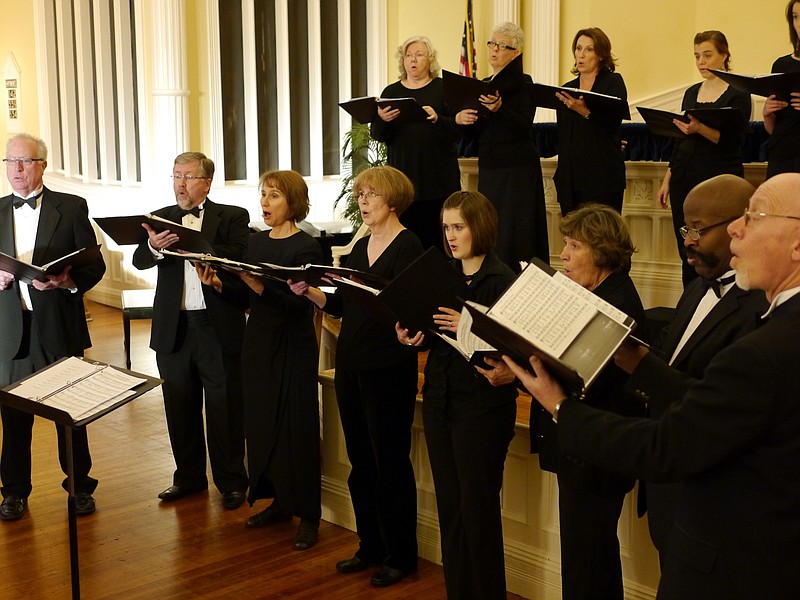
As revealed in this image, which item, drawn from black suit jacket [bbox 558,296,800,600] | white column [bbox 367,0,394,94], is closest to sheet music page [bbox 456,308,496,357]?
black suit jacket [bbox 558,296,800,600]

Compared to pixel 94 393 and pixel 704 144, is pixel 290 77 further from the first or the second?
pixel 94 393

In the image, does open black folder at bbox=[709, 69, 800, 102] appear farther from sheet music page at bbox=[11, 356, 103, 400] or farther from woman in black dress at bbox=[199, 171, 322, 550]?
sheet music page at bbox=[11, 356, 103, 400]

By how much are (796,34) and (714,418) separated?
355cm

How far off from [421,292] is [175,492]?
8.07 feet

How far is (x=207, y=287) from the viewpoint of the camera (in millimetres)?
4910

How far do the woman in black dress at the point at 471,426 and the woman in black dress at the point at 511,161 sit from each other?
1932mm

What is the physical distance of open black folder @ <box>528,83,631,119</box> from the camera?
4934 mm

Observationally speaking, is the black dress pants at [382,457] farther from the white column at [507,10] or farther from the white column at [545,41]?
the white column at [507,10]

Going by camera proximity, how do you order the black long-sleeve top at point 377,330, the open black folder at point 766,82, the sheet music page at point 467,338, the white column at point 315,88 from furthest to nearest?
the white column at point 315,88
the open black folder at point 766,82
the black long-sleeve top at point 377,330
the sheet music page at point 467,338

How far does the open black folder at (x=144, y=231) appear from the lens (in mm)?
4315

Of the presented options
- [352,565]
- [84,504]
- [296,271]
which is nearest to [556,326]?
[296,271]

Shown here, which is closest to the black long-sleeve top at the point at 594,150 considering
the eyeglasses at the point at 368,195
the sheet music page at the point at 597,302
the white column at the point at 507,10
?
the eyeglasses at the point at 368,195

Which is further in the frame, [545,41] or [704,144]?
[545,41]

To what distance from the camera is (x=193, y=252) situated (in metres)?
4.48
